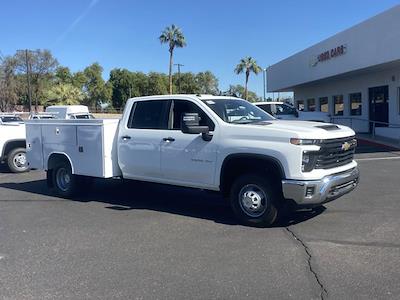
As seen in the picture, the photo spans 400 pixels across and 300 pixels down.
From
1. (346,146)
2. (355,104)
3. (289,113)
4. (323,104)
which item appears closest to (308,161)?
(346,146)

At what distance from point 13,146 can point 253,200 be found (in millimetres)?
9561

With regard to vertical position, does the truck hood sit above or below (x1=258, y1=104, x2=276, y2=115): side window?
below

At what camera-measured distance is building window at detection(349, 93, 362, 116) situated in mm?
26750

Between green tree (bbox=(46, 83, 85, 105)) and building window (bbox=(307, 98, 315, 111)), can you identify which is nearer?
building window (bbox=(307, 98, 315, 111))

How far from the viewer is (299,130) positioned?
22.5ft

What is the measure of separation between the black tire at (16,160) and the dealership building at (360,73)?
46.4 feet

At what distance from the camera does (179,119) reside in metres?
8.36

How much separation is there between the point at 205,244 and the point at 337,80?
971 inches

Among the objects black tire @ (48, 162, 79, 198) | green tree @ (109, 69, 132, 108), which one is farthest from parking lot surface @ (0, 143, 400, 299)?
green tree @ (109, 69, 132, 108)

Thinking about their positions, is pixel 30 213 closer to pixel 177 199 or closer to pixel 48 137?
pixel 48 137

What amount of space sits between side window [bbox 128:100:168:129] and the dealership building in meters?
13.6

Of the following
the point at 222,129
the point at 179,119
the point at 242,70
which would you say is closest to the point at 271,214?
the point at 222,129

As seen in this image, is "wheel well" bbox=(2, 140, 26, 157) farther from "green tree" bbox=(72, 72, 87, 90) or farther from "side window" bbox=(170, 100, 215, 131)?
"green tree" bbox=(72, 72, 87, 90)

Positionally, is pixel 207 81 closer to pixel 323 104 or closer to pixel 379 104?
pixel 323 104
